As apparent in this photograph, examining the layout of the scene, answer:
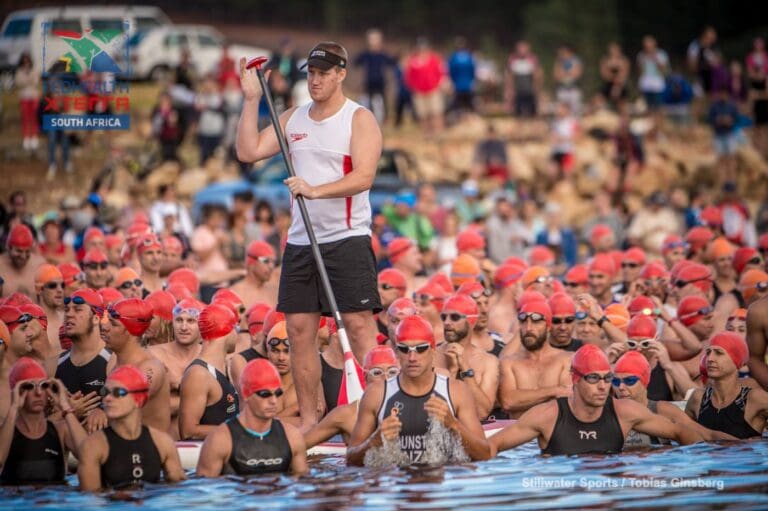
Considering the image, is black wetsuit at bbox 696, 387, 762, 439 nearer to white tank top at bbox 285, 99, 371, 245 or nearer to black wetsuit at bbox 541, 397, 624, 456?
black wetsuit at bbox 541, 397, 624, 456

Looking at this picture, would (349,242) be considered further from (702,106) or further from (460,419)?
(702,106)

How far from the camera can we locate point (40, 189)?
28.3 metres

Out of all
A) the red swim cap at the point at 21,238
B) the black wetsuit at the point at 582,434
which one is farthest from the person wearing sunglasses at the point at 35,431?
the red swim cap at the point at 21,238

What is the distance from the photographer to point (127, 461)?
9.74m

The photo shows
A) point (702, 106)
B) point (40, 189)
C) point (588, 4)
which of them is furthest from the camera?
point (588, 4)

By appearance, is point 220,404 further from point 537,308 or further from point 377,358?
point 537,308

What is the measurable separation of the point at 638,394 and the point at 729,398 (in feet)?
2.57

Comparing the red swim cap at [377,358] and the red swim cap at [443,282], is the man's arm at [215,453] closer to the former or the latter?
the red swim cap at [377,358]

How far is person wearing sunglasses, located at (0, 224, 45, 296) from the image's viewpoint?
51.4ft

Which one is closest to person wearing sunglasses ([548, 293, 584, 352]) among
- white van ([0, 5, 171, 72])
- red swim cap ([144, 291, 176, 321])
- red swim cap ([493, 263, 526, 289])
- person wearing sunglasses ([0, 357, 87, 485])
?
red swim cap ([493, 263, 526, 289])

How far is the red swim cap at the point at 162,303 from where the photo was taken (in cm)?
1256

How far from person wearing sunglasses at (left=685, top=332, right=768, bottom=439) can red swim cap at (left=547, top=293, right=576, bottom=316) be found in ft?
5.08

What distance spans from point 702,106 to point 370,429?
27782 mm

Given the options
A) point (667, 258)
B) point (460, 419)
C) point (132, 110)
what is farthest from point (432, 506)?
point (132, 110)
